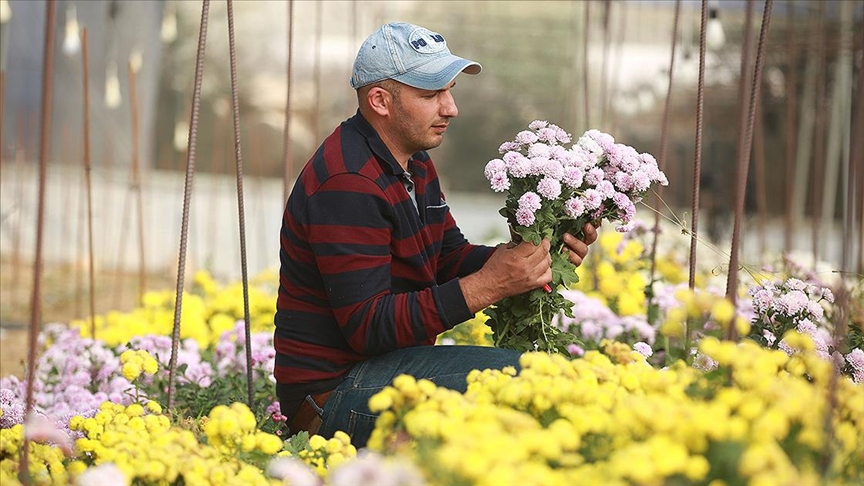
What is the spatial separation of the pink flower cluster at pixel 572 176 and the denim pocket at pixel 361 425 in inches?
20.7

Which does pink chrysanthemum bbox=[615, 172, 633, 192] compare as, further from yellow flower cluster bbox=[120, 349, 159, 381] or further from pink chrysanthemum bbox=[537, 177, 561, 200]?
yellow flower cluster bbox=[120, 349, 159, 381]

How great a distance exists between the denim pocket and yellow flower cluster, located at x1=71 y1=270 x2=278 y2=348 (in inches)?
65.3

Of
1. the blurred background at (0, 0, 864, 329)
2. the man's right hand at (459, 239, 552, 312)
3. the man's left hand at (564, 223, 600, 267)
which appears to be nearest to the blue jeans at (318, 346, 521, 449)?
the man's right hand at (459, 239, 552, 312)

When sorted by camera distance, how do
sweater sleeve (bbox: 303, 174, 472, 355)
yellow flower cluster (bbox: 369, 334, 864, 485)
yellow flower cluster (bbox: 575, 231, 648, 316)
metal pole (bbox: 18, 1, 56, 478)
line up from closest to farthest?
yellow flower cluster (bbox: 369, 334, 864, 485), metal pole (bbox: 18, 1, 56, 478), sweater sleeve (bbox: 303, 174, 472, 355), yellow flower cluster (bbox: 575, 231, 648, 316)

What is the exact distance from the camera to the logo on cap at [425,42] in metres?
2.27

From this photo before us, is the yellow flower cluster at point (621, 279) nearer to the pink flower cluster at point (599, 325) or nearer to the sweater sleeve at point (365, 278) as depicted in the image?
the pink flower cluster at point (599, 325)

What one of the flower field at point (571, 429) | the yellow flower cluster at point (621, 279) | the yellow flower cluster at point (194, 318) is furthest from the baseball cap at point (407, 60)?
the yellow flower cluster at point (194, 318)

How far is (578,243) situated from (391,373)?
51 cm

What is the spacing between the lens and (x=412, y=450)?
1.56m

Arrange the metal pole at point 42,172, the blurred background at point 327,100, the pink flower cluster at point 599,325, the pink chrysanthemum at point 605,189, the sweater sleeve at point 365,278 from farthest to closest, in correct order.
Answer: the blurred background at point 327,100 → the pink flower cluster at point 599,325 → the pink chrysanthemum at point 605,189 → the sweater sleeve at point 365,278 → the metal pole at point 42,172

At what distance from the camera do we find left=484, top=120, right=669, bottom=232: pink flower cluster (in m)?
2.20

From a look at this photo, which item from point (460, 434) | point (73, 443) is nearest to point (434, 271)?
point (73, 443)

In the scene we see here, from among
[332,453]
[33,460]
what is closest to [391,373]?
[332,453]

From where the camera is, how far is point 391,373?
7.26 feet
